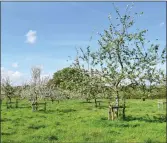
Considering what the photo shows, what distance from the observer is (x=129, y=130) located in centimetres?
1859

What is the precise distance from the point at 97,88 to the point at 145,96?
3.97 meters

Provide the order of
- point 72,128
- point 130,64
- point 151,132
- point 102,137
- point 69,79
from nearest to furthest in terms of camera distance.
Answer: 1. point 102,137
2. point 151,132
3. point 72,128
4. point 130,64
5. point 69,79

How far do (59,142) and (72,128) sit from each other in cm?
456

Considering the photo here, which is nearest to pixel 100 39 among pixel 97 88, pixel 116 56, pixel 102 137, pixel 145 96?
pixel 116 56

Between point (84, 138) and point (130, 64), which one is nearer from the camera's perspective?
point (84, 138)

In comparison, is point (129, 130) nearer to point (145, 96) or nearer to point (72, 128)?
point (72, 128)

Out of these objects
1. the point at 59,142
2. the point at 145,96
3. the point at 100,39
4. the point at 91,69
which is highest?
the point at 100,39

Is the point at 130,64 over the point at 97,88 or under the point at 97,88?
over

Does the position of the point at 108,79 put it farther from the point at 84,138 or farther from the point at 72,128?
the point at 84,138

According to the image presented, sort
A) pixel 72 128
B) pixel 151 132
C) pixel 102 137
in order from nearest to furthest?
pixel 102 137, pixel 151 132, pixel 72 128

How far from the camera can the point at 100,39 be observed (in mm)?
26328

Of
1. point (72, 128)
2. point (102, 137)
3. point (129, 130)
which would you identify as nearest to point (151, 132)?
point (129, 130)

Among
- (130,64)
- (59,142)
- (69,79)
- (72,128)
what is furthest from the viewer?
(69,79)

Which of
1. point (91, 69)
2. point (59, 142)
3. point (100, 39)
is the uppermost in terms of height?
point (100, 39)
